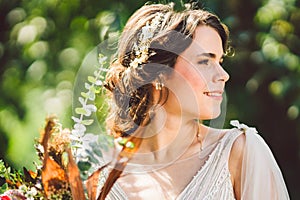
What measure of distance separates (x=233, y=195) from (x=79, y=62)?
1192 mm

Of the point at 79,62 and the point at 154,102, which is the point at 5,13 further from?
the point at 154,102

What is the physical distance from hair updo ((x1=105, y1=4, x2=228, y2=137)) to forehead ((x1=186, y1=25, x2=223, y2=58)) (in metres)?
0.01

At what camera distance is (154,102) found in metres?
2.46

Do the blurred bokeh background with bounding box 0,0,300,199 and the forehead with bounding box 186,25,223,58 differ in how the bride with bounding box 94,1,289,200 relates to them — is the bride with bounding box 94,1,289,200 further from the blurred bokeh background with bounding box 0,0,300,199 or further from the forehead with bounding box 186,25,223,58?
the blurred bokeh background with bounding box 0,0,300,199

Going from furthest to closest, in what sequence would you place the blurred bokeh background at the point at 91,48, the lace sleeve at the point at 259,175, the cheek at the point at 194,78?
1. the blurred bokeh background at the point at 91,48
2. the lace sleeve at the point at 259,175
3. the cheek at the point at 194,78

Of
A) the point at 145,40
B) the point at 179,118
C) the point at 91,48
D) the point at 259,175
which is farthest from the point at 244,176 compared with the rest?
the point at 91,48

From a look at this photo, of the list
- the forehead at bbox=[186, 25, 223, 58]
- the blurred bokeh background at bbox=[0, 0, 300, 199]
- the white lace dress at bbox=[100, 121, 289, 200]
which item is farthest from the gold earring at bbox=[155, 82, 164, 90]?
the blurred bokeh background at bbox=[0, 0, 300, 199]

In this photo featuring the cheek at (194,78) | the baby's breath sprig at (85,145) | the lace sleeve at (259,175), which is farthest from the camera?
the lace sleeve at (259,175)

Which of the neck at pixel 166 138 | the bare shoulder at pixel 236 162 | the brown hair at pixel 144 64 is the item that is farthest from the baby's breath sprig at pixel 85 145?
the bare shoulder at pixel 236 162

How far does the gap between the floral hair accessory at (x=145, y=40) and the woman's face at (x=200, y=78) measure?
0.10 meters

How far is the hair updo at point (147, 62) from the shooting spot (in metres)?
2.39

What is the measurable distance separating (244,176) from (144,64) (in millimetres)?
408

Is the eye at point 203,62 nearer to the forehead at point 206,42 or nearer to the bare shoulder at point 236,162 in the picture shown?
the forehead at point 206,42

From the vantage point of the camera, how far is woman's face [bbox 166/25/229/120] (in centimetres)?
232
